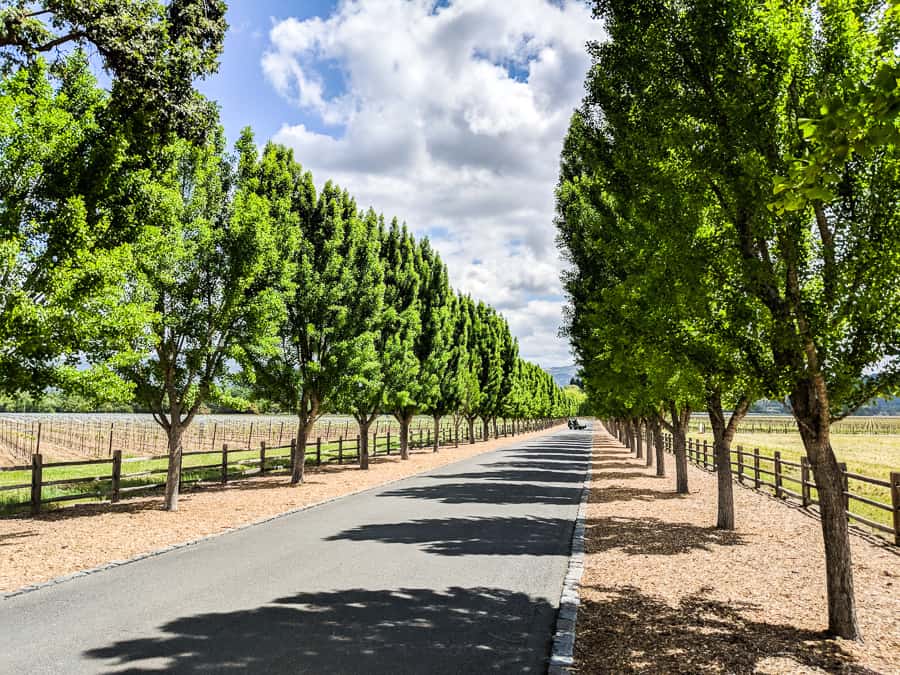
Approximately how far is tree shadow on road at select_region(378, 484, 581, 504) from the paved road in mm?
3600

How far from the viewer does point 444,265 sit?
37.8 m

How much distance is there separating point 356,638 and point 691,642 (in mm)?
3312

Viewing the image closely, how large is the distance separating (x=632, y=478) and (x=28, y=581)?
19065mm

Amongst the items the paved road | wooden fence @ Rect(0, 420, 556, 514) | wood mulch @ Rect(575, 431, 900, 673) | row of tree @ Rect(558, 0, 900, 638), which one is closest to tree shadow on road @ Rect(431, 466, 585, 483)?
wooden fence @ Rect(0, 420, 556, 514)

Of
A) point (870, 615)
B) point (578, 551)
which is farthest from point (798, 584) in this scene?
point (578, 551)

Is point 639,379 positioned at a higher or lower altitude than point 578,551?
higher

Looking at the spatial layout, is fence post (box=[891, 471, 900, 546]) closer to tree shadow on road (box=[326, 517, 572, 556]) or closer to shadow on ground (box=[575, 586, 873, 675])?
shadow on ground (box=[575, 586, 873, 675])

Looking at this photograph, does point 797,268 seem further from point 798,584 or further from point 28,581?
point 28,581

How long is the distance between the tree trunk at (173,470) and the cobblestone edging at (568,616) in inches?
376

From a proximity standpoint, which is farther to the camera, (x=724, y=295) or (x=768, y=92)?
(x=724, y=295)

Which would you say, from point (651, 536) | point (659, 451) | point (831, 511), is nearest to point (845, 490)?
point (651, 536)

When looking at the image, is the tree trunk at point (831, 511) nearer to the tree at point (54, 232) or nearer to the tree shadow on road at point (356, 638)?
the tree shadow on road at point (356, 638)

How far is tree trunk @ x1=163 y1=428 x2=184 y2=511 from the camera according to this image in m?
14.0

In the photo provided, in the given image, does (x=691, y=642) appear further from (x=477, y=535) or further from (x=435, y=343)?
(x=435, y=343)
